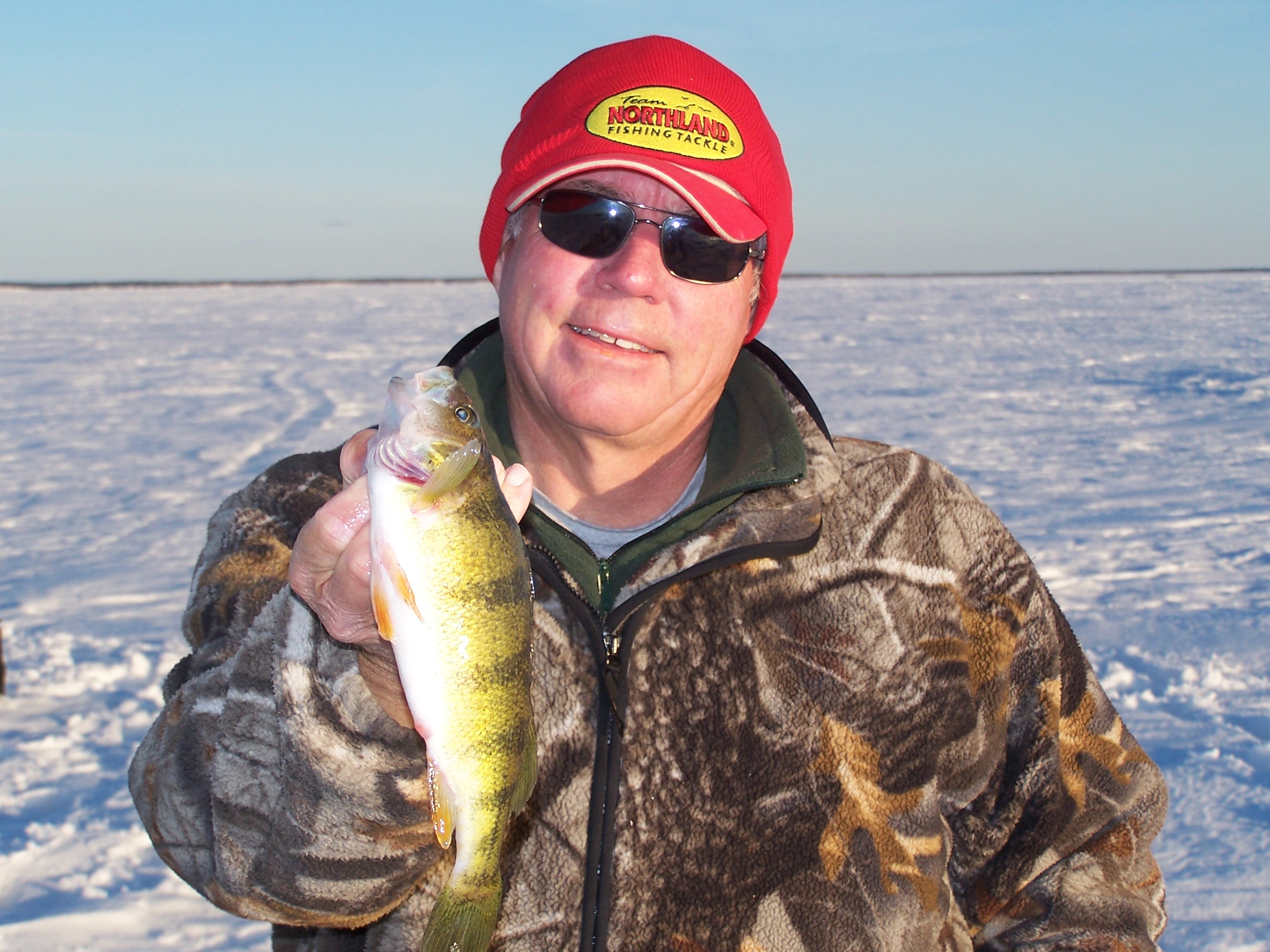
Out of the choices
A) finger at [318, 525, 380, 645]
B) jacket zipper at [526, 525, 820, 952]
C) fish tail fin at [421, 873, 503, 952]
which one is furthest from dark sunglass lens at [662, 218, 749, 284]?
fish tail fin at [421, 873, 503, 952]

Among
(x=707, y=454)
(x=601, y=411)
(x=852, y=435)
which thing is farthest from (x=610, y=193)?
(x=852, y=435)

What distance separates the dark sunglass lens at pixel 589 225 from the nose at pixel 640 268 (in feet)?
0.07

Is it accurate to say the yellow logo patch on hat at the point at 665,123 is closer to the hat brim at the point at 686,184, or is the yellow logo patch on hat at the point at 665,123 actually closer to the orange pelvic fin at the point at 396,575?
the hat brim at the point at 686,184

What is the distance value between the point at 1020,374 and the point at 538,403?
51.3 feet

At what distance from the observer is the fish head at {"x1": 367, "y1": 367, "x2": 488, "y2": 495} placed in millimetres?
1513

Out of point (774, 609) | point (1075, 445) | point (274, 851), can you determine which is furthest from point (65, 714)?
point (1075, 445)

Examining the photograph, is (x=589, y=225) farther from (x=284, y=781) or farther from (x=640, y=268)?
(x=284, y=781)

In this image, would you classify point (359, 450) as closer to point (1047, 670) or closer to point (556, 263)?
point (556, 263)

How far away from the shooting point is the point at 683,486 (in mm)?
2396

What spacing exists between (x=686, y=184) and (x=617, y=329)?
351mm

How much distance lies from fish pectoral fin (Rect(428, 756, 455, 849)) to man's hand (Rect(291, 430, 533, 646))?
0.23 metres

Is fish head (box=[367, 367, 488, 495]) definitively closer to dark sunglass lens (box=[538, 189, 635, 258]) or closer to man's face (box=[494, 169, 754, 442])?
man's face (box=[494, 169, 754, 442])

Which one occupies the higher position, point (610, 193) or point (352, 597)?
point (610, 193)

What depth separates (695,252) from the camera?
2197 mm
